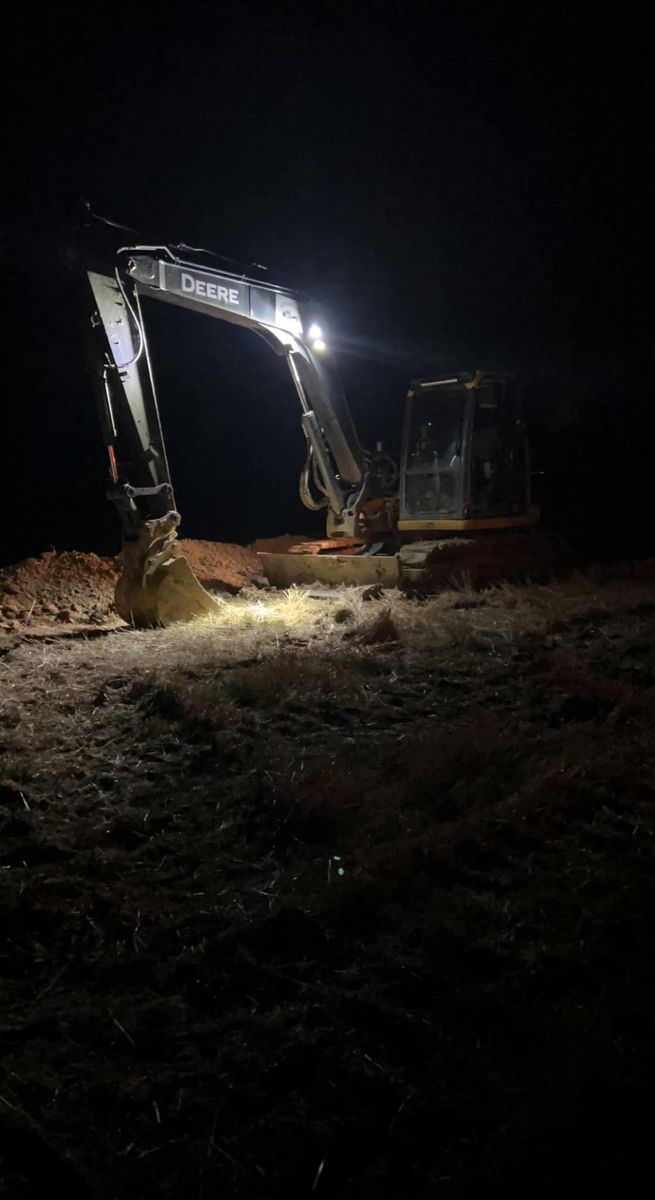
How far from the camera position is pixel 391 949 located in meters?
3.06

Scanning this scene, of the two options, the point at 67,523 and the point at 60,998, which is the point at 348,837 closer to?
the point at 60,998

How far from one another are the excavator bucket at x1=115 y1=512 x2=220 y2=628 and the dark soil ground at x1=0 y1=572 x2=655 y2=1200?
9.55 feet

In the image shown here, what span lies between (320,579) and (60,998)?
9.05 meters

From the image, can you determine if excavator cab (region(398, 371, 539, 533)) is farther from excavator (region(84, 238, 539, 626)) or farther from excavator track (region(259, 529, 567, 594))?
excavator track (region(259, 529, 567, 594))

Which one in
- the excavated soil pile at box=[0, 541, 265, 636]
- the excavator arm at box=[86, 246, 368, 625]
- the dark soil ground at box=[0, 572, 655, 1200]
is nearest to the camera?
the dark soil ground at box=[0, 572, 655, 1200]

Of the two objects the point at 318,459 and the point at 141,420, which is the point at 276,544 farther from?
the point at 141,420

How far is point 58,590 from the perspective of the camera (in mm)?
11094

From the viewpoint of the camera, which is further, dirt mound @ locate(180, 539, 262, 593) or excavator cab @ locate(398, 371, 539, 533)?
dirt mound @ locate(180, 539, 262, 593)

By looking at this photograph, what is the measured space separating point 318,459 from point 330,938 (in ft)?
31.5

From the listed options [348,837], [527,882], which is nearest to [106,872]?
[348,837]

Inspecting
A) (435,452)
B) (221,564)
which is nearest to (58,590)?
(221,564)

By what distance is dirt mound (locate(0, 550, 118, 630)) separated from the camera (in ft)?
33.4

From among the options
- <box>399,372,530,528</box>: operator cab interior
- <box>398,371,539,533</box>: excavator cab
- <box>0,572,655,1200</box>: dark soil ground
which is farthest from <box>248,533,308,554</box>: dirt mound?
<box>0,572,655,1200</box>: dark soil ground

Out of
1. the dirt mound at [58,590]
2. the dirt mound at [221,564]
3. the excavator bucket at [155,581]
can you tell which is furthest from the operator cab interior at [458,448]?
the dirt mound at [58,590]
